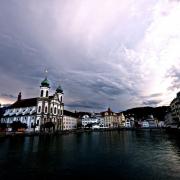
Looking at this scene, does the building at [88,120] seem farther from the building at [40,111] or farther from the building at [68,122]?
the building at [40,111]

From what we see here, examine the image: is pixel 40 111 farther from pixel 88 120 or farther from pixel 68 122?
pixel 88 120

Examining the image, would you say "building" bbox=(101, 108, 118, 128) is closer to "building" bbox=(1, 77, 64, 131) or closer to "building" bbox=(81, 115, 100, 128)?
"building" bbox=(81, 115, 100, 128)

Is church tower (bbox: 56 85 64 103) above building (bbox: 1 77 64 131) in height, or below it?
above

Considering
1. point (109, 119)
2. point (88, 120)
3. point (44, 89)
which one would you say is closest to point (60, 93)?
point (44, 89)

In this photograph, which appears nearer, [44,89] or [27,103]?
[44,89]

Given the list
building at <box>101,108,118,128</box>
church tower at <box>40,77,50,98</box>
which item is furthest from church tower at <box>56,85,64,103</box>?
building at <box>101,108,118,128</box>

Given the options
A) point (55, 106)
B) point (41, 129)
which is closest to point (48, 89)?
point (55, 106)

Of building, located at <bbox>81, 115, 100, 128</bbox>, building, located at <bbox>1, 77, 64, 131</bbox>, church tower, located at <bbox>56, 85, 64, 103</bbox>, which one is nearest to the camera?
building, located at <bbox>1, 77, 64, 131</bbox>

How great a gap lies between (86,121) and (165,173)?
433 ft

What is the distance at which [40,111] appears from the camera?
273 feet

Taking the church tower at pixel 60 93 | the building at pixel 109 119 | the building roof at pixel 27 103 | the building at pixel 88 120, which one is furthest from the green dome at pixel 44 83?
the building at pixel 109 119

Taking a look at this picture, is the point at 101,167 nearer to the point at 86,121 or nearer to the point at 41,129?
the point at 41,129

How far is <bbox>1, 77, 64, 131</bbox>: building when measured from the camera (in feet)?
269

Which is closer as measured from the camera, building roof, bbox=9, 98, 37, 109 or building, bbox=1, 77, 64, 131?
building, bbox=1, 77, 64, 131
